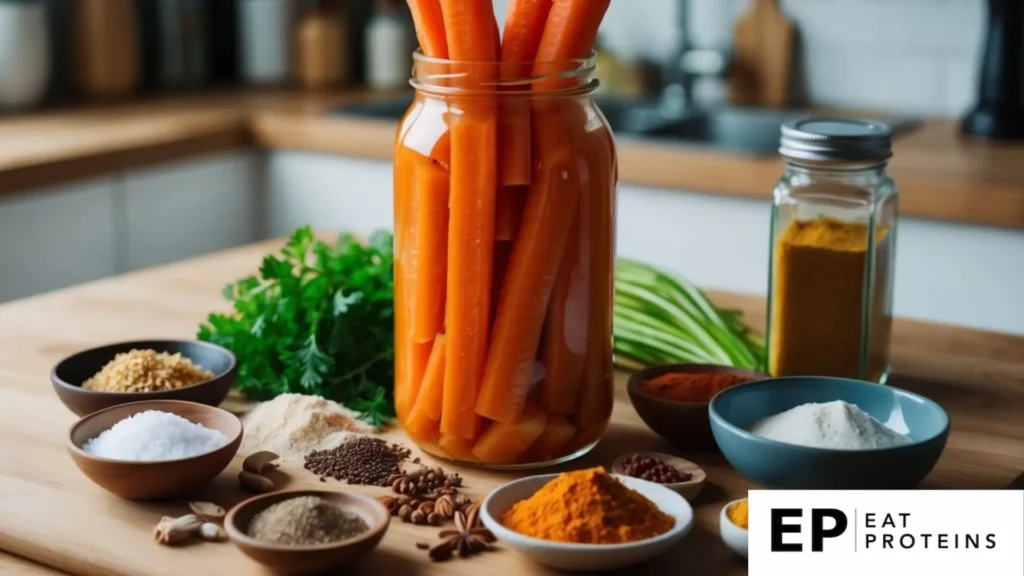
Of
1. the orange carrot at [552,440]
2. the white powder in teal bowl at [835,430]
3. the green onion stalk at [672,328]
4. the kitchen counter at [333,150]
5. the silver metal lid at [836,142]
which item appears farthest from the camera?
the kitchen counter at [333,150]

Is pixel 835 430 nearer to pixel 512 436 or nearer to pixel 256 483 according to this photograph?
pixel 512 436

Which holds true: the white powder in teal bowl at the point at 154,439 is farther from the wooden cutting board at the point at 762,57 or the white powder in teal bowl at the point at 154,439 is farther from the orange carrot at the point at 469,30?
the wooden cutting board at the point at 762,57

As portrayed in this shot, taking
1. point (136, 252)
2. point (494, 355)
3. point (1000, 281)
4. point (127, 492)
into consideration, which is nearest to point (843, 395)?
point (494, 355)

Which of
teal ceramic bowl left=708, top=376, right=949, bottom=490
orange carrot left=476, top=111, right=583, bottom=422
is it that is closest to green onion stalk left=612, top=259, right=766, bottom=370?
teal ceramic bowl left=708, top=376, right=949, bottom=490

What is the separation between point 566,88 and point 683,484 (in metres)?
0.33

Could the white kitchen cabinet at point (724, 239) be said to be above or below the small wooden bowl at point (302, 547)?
below

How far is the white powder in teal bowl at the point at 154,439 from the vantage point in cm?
96

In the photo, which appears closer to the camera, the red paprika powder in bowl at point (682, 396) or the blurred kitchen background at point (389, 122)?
the red paprika powder in bowl at point (682, 396)

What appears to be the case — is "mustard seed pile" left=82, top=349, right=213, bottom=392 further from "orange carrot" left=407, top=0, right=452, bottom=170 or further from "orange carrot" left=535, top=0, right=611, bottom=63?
"orange carrot" left=535, top=0, right=611, bottom=63

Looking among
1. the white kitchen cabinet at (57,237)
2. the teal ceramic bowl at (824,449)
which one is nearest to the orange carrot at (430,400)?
the teal ceramic bowl at (824,449)

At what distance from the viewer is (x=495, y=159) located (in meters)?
0.99

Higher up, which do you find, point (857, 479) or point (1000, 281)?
point (857, 479)

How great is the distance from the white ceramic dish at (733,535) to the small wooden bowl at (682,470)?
2.9 inches

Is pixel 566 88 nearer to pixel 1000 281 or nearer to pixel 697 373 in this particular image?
pixel 697 373
